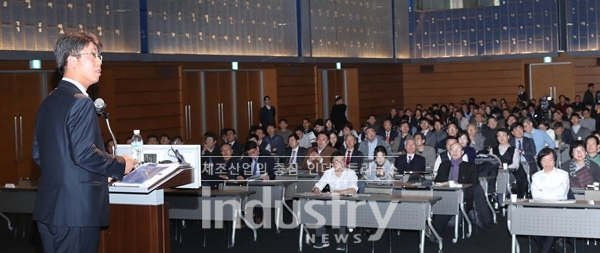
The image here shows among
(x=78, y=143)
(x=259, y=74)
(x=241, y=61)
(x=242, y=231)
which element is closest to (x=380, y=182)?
(x=242, y=231)

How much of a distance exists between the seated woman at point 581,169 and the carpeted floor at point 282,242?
606 millimetres

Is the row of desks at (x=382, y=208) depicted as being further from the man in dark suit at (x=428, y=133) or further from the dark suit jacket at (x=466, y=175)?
the man in dark suit at (x=428, y=133)

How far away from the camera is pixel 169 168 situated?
163 inches

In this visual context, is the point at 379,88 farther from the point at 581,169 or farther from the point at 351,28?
the point at 581,169

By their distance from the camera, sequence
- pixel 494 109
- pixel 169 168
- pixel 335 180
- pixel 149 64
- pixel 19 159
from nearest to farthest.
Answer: pixel 169 168, pixel 335 180, pixel 19 159, pixel 149 64, pixel 494 109

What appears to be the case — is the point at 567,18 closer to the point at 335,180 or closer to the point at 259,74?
the point at 259,74

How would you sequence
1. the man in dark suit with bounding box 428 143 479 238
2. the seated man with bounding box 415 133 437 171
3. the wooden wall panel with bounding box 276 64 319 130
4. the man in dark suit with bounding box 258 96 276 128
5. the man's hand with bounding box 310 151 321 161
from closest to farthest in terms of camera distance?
1. the man in dark suit with bounding box 428 143 479 238
2. the seated man with bounding box 415 133 437 171
3. the man's hand with bounding box 310 151 321 161
4. the man in dark suit with bounding box 258 96 276 128
5. the wooden wall panel with bounding box 276 64 319 130

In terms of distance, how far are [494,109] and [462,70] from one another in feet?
23.1

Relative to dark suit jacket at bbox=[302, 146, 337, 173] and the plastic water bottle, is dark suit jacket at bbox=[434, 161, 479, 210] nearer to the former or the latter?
dark suit jacket at bbox=[302, 146, 337, 173]

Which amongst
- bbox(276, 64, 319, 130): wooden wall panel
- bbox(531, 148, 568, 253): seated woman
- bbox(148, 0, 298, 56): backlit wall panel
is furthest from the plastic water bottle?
bbox(276, 64, 319, 130): wooden wall panel

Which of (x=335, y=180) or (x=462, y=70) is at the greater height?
(x=462, y=70)

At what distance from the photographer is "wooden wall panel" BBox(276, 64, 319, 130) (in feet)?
65.6

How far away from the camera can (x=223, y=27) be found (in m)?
17.7

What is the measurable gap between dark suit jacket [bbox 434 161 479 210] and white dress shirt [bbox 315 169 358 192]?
1024 mm
